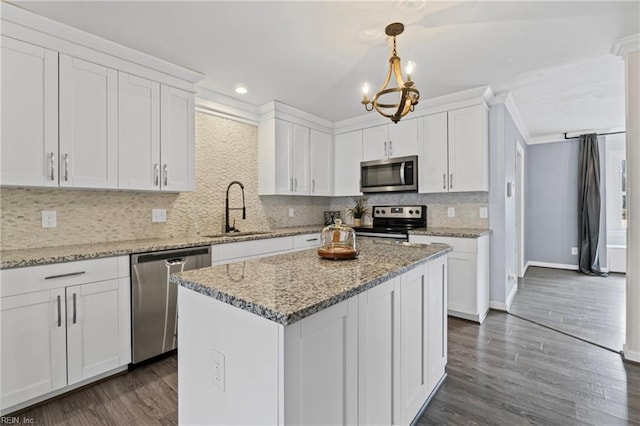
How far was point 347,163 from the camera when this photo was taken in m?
4.62

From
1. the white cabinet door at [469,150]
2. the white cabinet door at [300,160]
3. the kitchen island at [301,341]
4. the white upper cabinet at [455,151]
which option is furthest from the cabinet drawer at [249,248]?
the white cabinet door at [469,150]

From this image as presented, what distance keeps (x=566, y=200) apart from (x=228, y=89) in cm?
628

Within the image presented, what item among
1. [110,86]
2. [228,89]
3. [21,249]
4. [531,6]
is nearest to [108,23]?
[110,86]

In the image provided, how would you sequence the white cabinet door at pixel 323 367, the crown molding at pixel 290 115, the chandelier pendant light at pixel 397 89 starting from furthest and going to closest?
the crown molding at pixel 290 115 → the chandelier pendant light at pixel 397 89 → the white cabinet door at pixel 323 367

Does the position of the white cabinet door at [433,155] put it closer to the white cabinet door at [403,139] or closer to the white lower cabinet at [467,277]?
the white cabinet door at [403,139]

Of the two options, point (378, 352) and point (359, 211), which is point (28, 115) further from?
point (359, 211)

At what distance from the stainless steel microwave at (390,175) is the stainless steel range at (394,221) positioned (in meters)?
0.38

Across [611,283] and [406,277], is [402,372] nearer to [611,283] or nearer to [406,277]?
[406,277]

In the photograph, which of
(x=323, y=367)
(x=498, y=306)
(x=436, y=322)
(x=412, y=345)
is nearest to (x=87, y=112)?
(x=323, y=367)

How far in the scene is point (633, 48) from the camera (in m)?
2.36

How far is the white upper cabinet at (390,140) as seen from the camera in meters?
3.90

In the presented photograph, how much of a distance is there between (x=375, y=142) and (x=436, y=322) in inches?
114

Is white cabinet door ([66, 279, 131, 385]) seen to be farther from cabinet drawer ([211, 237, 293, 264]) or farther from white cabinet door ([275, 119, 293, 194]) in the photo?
white cabinet door ([275, 119, 293, 194])

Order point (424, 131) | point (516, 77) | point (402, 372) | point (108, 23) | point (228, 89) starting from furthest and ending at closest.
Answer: point (424, 131), point (228, 89), point (516, 77), point (108, 23), point (402, 372)
